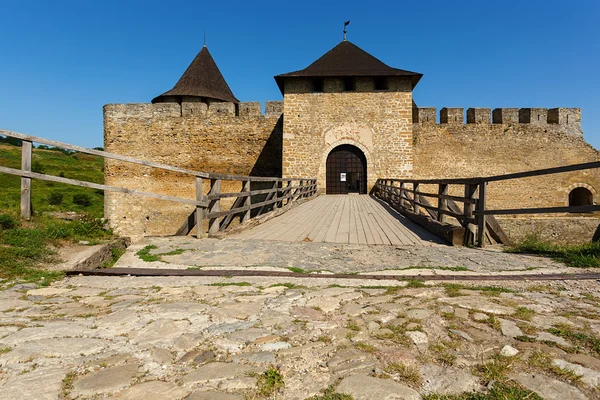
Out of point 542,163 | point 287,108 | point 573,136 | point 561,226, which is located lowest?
point 561,226

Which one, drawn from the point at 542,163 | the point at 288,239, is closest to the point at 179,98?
the point at 288,239

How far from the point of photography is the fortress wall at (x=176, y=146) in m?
17.2

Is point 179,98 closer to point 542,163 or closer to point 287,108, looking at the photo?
point 287,108

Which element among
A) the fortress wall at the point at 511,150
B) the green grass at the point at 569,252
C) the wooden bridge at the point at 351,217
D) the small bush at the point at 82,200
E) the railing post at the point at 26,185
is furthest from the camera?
the small bush at the point at 82,200

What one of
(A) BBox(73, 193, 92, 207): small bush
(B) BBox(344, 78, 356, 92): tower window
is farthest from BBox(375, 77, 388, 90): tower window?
(A) BBox(73, 193, 92, 207): small bush

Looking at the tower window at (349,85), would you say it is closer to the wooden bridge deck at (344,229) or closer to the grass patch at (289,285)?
the wooden bridge deck at (344,229)

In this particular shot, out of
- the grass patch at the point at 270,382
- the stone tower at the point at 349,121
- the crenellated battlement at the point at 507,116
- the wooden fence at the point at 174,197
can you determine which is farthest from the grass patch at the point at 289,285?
the crenellated battlement at the point at 507,116

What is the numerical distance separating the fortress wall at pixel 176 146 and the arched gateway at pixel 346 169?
270 cm

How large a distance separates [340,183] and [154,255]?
13234 mm

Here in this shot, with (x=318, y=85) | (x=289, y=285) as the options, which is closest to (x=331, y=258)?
(x=289, y=285)

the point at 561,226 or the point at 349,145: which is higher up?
the point at 349,145

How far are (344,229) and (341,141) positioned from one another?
10.3 m

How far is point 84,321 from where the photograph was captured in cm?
226

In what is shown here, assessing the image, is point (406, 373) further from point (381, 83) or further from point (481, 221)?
point (381, 83)
